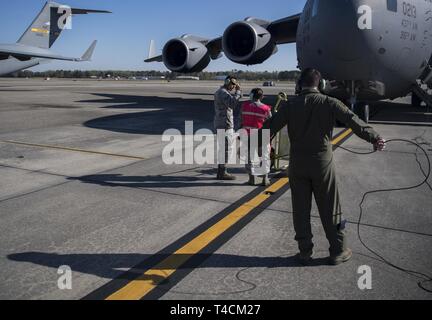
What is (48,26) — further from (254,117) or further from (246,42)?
(254,117)

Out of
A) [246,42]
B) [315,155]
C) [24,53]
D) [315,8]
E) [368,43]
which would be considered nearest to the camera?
[315,155]

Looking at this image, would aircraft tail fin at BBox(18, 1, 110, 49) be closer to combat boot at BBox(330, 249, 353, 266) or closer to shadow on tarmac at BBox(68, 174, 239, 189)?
shadow on tarmac at BBox(68, 174, 239, 189)

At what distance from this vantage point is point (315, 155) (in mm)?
3918

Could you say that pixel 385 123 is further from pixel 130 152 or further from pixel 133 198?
pixel 133 198

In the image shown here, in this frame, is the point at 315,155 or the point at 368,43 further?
the point at 368,43

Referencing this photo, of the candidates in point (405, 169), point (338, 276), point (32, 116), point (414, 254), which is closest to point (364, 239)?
point (414, 254)

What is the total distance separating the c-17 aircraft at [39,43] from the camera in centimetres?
3131

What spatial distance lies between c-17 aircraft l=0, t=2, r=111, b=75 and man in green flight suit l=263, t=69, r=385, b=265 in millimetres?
31209

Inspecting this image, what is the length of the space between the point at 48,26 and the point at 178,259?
3895 cm

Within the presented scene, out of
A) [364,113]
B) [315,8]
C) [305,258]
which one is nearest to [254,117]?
Result: [305,258]

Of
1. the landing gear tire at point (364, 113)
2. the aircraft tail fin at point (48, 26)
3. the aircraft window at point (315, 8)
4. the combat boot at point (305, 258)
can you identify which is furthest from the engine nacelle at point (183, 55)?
the aircraft tail fin at point (48, 26)

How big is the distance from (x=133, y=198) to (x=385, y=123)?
1094 centimetres

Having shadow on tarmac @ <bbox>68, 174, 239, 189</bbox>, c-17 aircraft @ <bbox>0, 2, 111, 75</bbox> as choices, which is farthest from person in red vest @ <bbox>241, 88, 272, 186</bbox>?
c-17 aircraft @ <bbox>0, 2, 111, 75</bbox>

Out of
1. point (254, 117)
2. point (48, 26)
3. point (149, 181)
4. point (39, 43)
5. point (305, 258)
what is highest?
point (48, 26)
